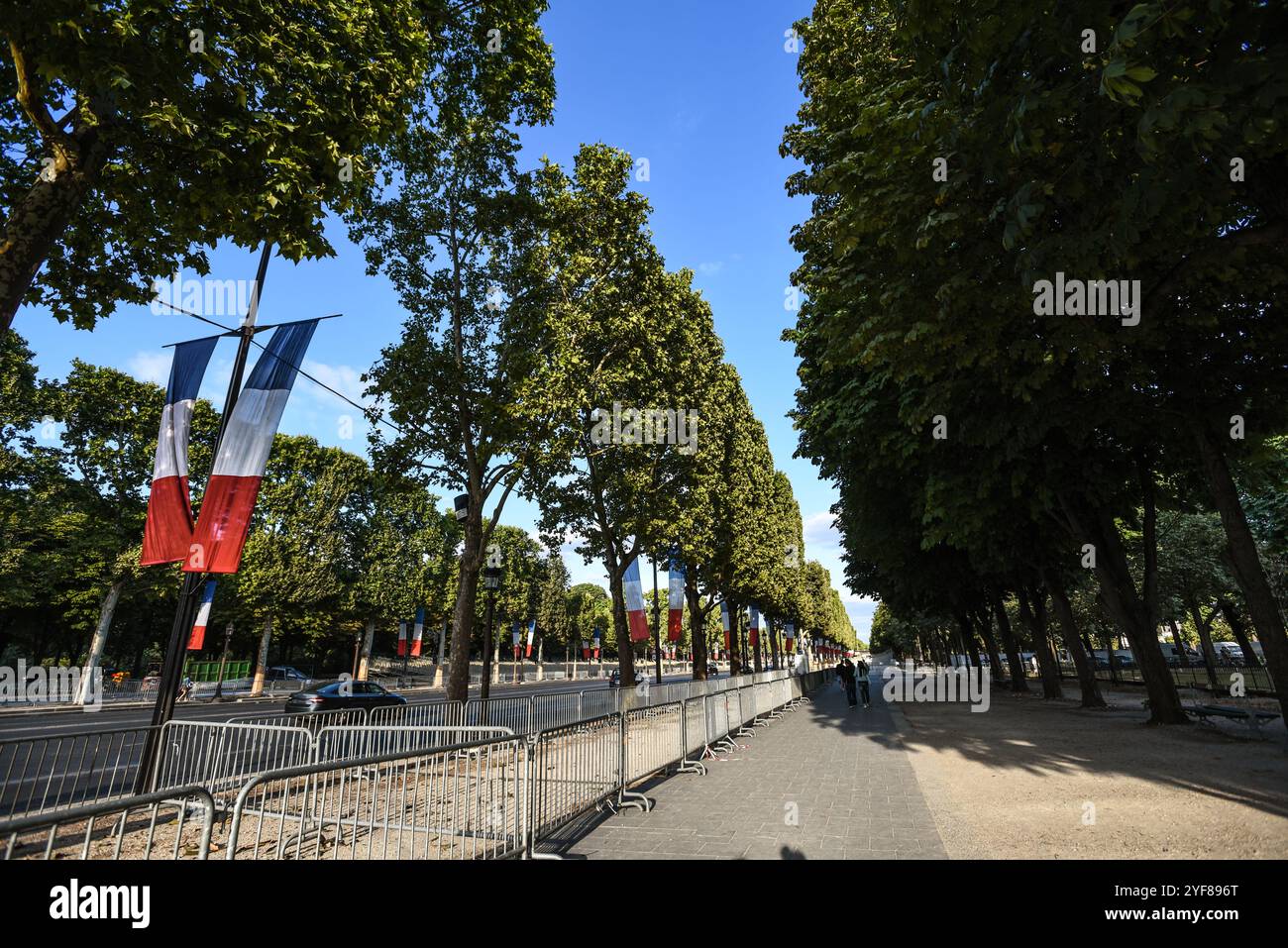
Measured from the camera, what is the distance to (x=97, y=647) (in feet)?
90.5

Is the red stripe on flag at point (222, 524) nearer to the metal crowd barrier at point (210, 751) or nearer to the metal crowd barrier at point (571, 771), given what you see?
the metal crowd barrier at point (210, 751)

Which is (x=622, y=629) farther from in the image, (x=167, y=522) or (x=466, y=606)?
(x=167, y=522)

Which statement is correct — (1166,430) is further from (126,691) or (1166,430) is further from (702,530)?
(126,691)

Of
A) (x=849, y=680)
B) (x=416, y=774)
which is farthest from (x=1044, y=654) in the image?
(x=416, y=774)

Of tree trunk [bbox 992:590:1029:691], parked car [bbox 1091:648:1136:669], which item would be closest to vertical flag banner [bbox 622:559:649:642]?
tree trunk [bbox 992:590:1029:691]

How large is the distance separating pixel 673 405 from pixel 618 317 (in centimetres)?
397

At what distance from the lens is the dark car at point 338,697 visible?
19.0 metres

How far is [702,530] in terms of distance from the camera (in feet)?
67.9

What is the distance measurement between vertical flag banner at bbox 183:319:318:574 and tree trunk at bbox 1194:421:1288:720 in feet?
49.1

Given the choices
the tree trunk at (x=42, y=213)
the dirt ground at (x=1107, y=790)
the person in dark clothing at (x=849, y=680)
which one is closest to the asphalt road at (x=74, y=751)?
the tree trunk at (x=42, y=213)

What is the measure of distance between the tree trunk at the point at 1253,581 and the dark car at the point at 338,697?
67.7 ft

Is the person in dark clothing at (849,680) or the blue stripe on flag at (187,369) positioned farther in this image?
the person in dark clothing at (849,680)

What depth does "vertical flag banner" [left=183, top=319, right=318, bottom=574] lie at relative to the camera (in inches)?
331
